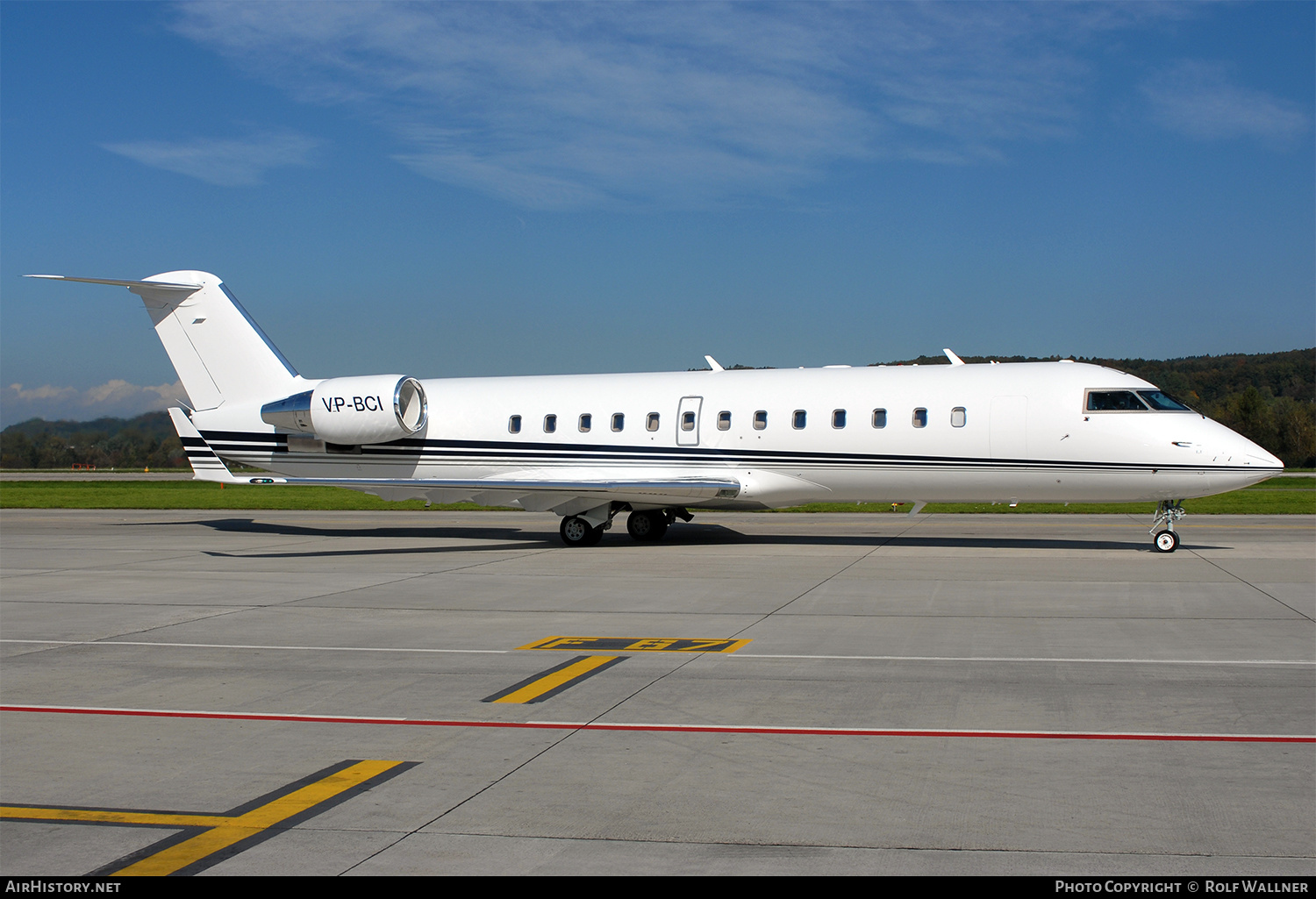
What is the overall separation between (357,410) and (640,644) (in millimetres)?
13309

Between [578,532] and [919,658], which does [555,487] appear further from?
[919,658]

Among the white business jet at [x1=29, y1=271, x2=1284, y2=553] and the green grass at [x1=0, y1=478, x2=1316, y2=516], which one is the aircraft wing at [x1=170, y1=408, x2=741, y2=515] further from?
the green grass at [x1=0, y1=478, x2=1316, y2=516]

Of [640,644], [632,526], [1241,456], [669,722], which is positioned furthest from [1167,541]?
[669,722]

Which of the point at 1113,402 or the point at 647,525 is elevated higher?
the point at 1113,402

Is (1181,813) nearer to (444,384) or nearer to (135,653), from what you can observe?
(135,653)

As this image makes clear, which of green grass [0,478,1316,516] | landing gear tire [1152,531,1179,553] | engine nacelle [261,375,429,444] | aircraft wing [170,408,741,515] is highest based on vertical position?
engine nacelle [261,375,429,444]

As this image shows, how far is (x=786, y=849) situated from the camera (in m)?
5.10

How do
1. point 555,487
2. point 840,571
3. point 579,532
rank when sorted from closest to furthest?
1. point 840,571
2. point 555,487
3. point 579,532

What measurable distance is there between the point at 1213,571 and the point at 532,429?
1304 cm

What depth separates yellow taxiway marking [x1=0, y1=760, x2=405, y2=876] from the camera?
500 cm

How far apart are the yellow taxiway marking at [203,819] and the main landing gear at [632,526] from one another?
15241 millimetres

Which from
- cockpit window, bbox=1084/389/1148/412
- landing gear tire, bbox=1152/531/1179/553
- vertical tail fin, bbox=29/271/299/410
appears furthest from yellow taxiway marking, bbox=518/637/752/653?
vertical tail fin, bbox=29/271/299/410

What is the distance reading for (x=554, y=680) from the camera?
29.8 feet

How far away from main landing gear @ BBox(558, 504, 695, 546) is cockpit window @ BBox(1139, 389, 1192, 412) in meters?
9.72
